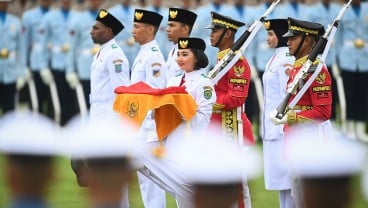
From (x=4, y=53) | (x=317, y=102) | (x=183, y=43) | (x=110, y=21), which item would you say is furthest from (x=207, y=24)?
(x=317, y=102)

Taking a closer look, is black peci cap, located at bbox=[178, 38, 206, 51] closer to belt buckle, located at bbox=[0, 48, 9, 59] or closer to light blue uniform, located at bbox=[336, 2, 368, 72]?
light blue uniform, located at bbox=[336, 2, 368, 72]

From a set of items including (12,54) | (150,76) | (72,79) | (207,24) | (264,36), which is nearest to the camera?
(150,76)

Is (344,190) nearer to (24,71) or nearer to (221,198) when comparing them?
(221,198)

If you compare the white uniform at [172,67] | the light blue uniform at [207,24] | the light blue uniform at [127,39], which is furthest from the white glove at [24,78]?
the white uniform at [172,67]

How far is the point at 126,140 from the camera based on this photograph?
3.09 meters

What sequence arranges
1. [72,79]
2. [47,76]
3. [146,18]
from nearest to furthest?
1. [146,18]
2. [72,79]
3. [47,76]

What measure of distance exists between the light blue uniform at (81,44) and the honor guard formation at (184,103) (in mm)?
26

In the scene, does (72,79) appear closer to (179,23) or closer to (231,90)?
(179,23)

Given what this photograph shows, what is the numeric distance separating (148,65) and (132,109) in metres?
1.60

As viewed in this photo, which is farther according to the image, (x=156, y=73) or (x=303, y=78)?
(x=156, y=73)

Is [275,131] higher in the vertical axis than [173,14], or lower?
lower

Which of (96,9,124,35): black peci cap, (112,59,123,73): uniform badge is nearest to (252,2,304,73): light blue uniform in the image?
(96,9,124,35): black peci cap

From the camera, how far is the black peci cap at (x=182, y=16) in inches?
341

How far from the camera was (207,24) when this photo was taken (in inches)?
558
